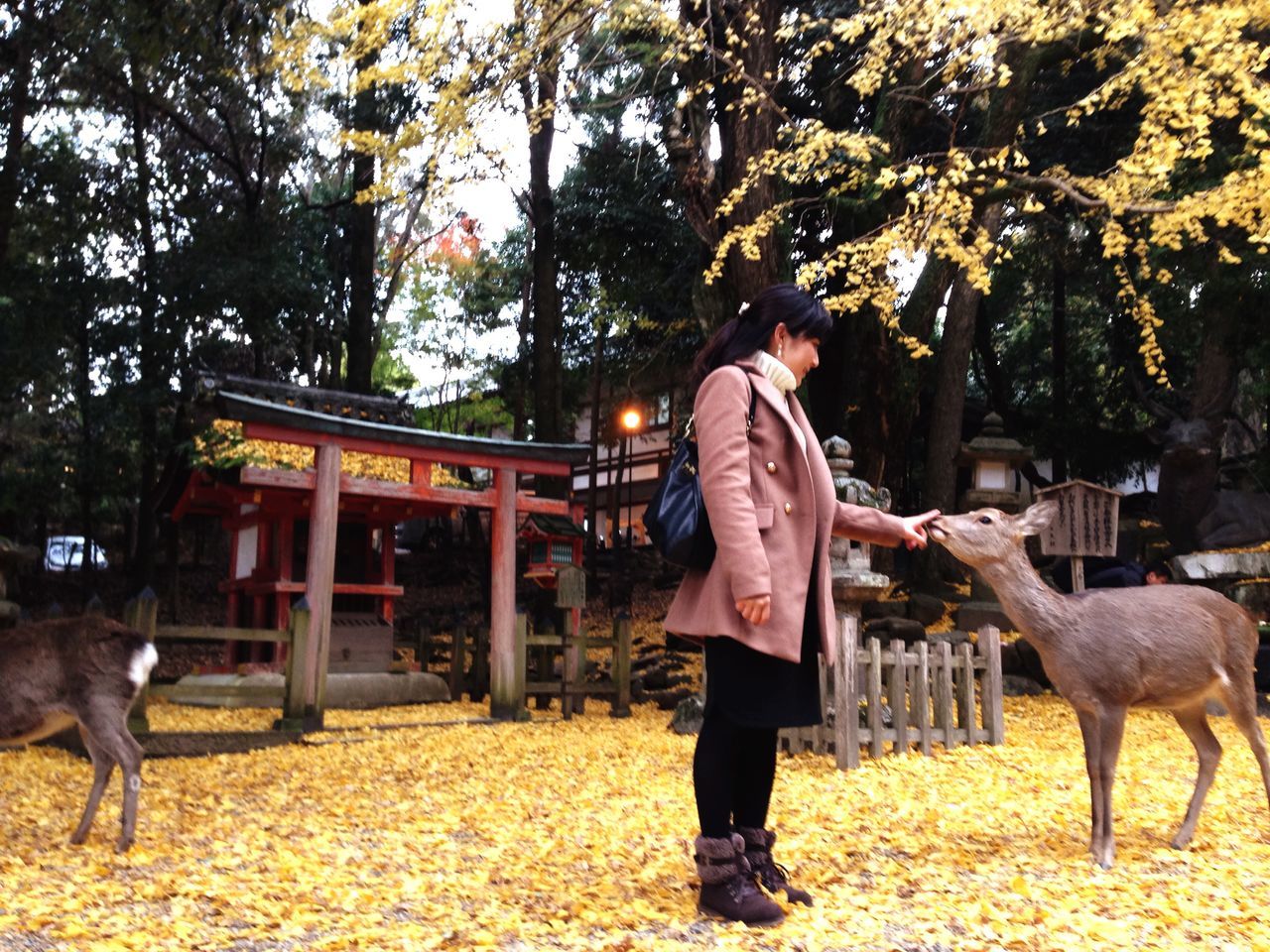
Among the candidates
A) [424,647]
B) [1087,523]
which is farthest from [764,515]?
[424,647]

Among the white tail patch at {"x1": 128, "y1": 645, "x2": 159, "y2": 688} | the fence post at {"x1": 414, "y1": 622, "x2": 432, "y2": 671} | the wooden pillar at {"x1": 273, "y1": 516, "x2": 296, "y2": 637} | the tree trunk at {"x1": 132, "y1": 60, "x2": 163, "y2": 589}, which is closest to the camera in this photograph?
the white tail patch at {"x1": 128, "y1": 645, "x2": 159, "y2": 688}

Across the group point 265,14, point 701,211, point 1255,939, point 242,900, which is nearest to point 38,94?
point 265,14

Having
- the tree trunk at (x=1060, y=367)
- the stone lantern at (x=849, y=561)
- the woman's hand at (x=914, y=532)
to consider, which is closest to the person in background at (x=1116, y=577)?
the stone lantern at (x=849, y=561)

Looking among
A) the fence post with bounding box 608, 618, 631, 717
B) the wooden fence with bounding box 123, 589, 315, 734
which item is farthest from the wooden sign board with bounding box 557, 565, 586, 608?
the wooden fence with bounding box 123, 589, 315, 734

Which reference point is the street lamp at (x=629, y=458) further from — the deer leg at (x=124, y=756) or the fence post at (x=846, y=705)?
the deer leg at (x=124, y=756)

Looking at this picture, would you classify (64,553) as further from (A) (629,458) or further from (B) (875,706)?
(B) (875,706)

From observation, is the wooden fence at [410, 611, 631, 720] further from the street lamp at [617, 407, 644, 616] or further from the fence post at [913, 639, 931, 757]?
the fence post at [913, 639, 931, 757]

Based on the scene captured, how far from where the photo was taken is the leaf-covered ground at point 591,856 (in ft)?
11.1

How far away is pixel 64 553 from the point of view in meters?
24.8

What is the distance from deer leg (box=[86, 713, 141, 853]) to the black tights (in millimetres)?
2849

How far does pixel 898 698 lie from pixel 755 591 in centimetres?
470

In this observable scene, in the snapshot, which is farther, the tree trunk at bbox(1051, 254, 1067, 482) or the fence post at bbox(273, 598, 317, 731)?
the tree trunk at bbox(1051, 254, 1067, 482)

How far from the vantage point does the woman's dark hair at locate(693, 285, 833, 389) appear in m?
3.74

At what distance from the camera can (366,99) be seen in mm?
16875
